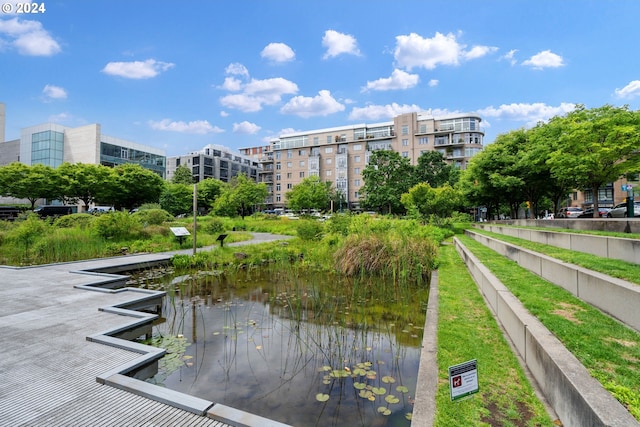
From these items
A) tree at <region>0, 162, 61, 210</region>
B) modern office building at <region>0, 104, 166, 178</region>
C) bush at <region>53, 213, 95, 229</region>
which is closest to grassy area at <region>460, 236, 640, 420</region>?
bush at <region>53, 213, 95, 229</region>

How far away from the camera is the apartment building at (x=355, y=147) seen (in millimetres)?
53719

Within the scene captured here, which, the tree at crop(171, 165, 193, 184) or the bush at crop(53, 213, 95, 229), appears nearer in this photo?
the bush at crop(53, 213, 95, 229)

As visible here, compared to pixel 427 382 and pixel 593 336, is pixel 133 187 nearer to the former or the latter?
pixel 427 382

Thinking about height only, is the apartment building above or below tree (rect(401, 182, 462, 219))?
above

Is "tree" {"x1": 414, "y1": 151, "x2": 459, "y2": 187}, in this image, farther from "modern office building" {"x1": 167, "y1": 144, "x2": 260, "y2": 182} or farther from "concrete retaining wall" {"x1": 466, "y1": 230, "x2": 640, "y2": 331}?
"modern office building" {"x1": 167, "y1": 144, "x2": 260, "y2": 182}

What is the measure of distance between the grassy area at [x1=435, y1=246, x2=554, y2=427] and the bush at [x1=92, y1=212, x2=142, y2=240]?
13526mm

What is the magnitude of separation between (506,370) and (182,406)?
3054 millimetres

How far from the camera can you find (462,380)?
90.4 inches

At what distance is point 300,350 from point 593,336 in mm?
3307

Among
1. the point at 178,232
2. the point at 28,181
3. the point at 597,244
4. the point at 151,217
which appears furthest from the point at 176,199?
the point at 597,244

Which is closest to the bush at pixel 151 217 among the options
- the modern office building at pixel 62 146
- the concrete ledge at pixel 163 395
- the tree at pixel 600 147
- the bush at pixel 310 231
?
the bush at pixel 310 231

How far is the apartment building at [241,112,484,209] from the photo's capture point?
176ft

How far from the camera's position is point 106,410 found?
2607 mm

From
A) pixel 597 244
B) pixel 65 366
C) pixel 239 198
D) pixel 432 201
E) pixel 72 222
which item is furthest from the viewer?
pixel 239 198
